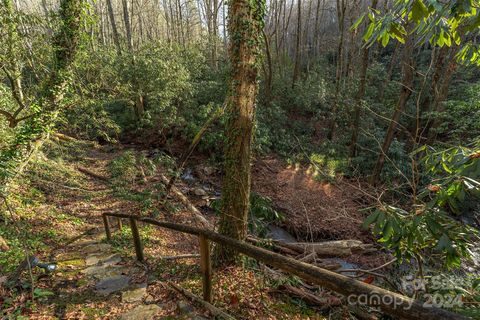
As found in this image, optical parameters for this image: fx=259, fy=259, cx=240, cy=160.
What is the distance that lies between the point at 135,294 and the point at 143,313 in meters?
0.53

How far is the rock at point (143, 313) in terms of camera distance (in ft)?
9.49

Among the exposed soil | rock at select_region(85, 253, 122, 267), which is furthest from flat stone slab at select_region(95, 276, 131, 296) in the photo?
the exposed soil

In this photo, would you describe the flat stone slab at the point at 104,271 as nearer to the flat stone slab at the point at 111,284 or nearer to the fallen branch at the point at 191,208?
the flat stone slab at the point at 111,284

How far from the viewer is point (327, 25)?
121ft

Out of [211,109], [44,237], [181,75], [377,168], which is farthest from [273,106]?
[44,237]

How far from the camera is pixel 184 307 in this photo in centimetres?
297

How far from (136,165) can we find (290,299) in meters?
8.09

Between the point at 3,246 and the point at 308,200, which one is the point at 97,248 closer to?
the point at 3,246

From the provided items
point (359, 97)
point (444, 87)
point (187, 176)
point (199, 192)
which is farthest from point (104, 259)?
point (444, 87)

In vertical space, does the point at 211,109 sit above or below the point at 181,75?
Result: below

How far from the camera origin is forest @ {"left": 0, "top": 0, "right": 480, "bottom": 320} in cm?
195

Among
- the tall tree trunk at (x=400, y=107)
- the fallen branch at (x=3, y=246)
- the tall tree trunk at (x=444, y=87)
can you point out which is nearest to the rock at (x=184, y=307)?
the fallen branch at (x=3, y=246)

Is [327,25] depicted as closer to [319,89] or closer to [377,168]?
[319,89]

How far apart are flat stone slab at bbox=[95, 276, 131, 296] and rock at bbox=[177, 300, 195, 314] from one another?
1.10 m
